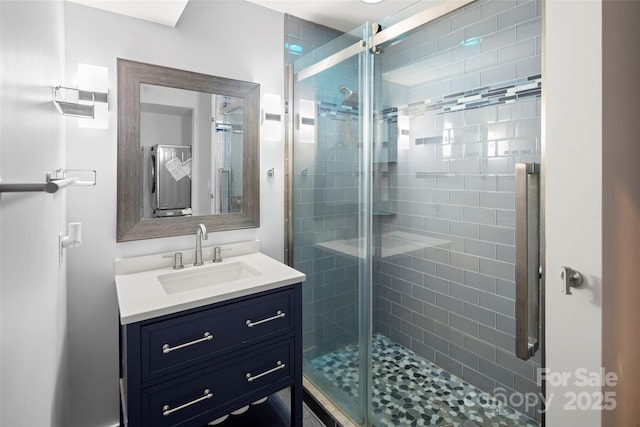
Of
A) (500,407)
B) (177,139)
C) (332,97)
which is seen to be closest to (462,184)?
(332,97)

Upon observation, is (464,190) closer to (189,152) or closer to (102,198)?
(189,152)

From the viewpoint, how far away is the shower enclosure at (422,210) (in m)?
1.59

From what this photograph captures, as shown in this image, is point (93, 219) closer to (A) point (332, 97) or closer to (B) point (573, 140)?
(A) point (332, 97)

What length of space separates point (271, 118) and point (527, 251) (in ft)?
5.53

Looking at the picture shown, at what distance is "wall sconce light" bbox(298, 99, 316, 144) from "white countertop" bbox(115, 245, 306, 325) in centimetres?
84

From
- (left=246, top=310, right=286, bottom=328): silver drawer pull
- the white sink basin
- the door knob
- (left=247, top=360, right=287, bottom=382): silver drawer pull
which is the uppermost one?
the door knob

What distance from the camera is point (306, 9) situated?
2234 mm

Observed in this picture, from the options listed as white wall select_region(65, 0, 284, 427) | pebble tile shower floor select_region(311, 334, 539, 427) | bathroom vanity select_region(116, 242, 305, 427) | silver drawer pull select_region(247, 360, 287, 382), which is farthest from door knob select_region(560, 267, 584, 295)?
white wall select_region(65, 0, 284, 427)

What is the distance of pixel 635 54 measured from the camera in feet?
3.72

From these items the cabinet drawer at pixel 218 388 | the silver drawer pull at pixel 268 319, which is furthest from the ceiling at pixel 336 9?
the cabinet drawer at pixel 218 388

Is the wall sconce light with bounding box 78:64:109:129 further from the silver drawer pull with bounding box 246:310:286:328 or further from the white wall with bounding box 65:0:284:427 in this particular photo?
the silver drawer pull with bounding box 246:310:286:328

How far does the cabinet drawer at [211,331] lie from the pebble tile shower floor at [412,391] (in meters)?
0.55

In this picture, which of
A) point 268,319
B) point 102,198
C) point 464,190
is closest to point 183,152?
point 102,198

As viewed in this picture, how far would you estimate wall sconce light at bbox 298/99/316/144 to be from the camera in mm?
2179
